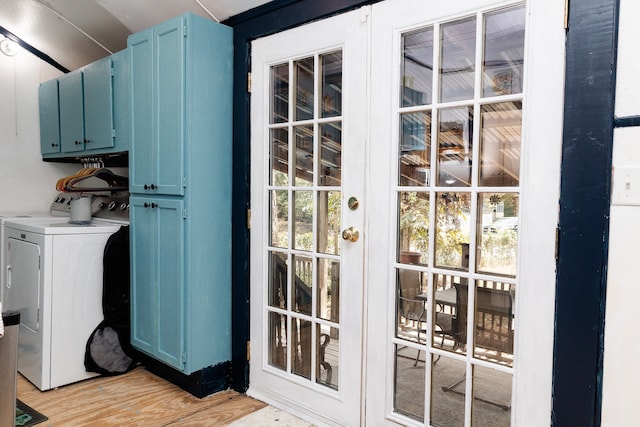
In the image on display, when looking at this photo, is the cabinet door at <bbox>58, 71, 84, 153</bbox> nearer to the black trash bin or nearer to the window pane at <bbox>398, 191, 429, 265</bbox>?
the black trash bin

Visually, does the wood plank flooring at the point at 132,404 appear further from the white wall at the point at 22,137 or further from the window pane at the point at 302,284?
the white wall at the point at 22,137

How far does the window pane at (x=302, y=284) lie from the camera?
7.86 feet

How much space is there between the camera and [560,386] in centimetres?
161

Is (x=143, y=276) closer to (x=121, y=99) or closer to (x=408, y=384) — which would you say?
(x=121, y=99)

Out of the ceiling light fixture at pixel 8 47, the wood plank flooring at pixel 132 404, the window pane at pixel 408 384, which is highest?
the ceiling light fixture at pixel 8 47

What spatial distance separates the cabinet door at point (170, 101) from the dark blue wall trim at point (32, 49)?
1.99 meters

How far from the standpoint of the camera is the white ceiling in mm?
2783

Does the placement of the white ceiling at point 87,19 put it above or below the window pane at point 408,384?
above

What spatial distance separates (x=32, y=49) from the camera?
13.0 feet

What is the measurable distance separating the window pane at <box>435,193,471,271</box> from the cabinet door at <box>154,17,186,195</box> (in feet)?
4.75

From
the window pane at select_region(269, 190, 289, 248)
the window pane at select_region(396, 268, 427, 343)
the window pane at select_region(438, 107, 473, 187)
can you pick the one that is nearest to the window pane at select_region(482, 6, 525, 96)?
the window pane at select_region(438, 107, 473, 187)

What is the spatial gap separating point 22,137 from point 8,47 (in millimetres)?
751

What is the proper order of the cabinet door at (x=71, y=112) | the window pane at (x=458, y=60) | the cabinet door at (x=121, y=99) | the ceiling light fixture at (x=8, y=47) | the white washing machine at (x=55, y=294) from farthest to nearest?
the ceiling light fixture at (x=8, y=47), the cabinet door at (x=71, y=112), the cabinet door at (x=121, y=99), the white washing machine at (x=55, y=294), the window pane at (x=458, y=60)

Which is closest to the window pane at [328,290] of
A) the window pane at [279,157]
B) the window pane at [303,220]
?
the window pane at [303,220]
